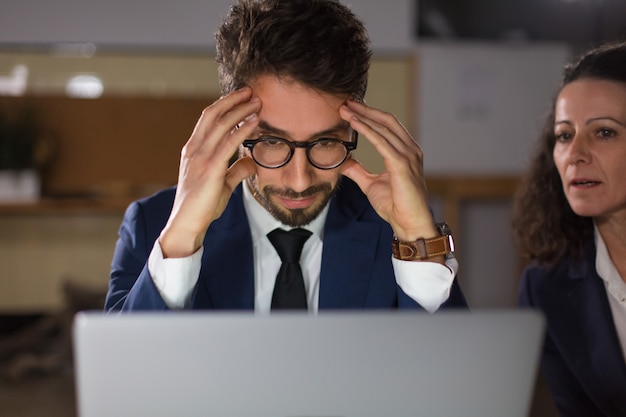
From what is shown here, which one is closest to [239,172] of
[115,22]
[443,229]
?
[443,229]

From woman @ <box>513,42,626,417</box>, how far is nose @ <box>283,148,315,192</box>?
0.69m

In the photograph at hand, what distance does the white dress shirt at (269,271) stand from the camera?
1.33m

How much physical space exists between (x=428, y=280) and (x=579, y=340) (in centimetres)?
54

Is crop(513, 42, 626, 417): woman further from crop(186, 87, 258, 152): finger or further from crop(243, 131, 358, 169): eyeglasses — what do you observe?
crop(186, 87, 258, 152): finger

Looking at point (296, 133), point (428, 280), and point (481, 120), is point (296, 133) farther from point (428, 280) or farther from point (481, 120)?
point (481, 120)

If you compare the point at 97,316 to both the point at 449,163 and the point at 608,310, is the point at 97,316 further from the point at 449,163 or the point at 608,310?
the point at 449,163

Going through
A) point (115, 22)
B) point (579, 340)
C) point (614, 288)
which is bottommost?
point (579, 340)

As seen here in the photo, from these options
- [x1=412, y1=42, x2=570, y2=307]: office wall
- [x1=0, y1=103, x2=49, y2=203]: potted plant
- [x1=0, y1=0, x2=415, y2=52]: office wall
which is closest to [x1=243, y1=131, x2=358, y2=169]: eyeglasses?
[x1=0, y1=0, x2=415, y2=52]: office wall

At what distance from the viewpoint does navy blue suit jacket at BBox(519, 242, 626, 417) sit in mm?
1622

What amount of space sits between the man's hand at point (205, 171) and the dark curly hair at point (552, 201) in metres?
0.90

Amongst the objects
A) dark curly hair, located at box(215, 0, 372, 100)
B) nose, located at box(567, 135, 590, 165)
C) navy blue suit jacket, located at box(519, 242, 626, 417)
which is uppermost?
dark curly hair, located at box(215, 0, 372, 100)

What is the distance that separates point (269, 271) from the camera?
62.8 inches

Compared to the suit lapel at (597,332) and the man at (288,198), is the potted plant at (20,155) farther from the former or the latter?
the suit lapel at (597,332)

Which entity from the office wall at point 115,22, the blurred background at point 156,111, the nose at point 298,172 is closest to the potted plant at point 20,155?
the blurred background at point 156,111
